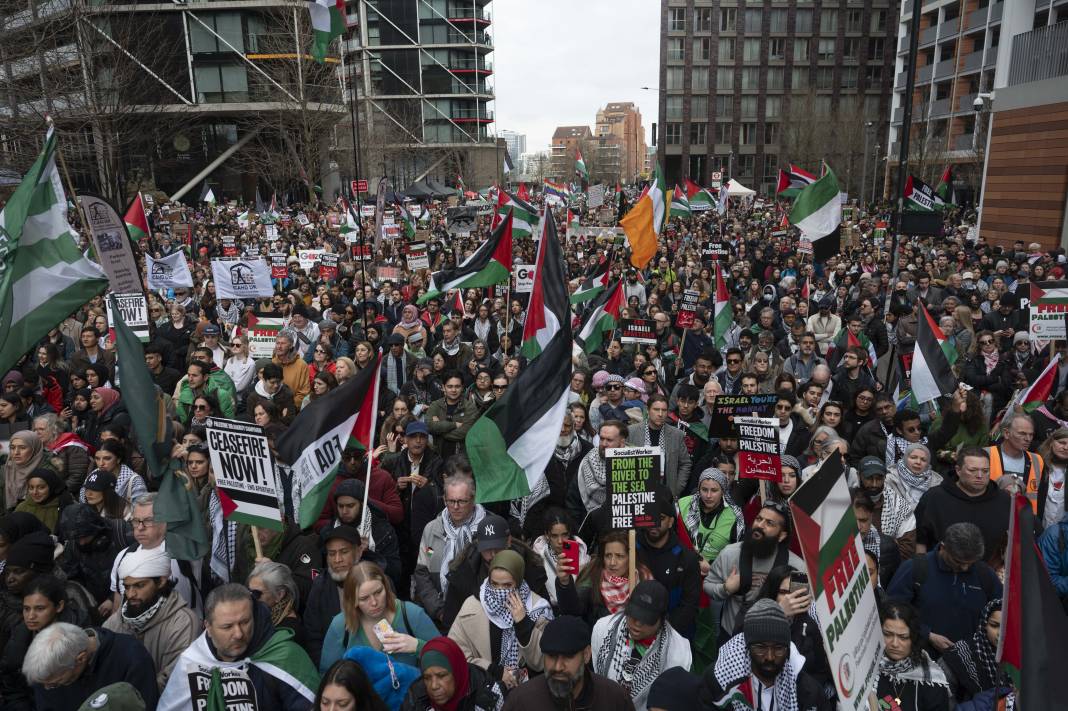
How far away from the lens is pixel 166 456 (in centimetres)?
536

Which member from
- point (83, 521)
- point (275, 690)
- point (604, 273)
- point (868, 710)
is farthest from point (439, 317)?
point (868, 710)

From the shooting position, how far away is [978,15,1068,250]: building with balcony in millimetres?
22406

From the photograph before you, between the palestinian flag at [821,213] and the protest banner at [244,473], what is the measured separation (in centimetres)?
968

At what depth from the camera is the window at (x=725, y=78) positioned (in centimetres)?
7731

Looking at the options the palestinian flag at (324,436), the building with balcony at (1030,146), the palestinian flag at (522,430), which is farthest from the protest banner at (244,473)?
the building with balcony at (1030,146)

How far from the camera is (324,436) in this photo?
5.38 metres

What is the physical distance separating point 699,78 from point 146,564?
81.3 m

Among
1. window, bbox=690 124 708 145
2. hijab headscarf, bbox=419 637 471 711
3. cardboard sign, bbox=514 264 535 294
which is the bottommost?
hijab headscarf, bbox=419 637 471 711

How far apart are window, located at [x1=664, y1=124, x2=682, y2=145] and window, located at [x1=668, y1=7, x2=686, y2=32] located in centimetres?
920

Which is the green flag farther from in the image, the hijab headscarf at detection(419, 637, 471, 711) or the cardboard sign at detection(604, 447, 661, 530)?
the cardboard sign at detection(604, 447, 661, 530)

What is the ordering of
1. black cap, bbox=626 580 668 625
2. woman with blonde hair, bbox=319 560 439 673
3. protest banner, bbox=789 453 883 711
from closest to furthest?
1. protest banner, bbox=789 453 883 711
2. black cap, bbox=626 580 668 625
3. woman with blonde hair, bbox=319 560 439 673

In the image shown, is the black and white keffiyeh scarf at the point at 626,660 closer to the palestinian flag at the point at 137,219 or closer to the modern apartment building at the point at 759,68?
the palestinian flag at the point at 137,219

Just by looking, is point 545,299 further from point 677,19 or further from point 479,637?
point 677,19

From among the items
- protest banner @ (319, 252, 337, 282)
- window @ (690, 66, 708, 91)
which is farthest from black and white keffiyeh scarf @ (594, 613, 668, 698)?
window @ (690, 66, 708, 91)
